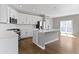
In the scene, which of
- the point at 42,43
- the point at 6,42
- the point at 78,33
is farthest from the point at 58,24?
the point at 6,42

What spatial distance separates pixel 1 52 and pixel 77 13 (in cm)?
294

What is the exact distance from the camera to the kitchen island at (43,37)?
3.86 metres

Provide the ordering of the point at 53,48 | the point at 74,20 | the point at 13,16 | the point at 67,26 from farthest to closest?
the point at 13,16 → the point at 53,48 → the point at 74,20 → the point at 67,26

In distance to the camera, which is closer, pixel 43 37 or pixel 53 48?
pixel 53 48

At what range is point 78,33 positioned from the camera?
3105 millimetres

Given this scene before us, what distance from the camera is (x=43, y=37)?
3.81m

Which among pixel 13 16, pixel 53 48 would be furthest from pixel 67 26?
pixel 13 16

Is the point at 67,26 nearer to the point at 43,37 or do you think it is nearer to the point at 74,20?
the point at 74,20

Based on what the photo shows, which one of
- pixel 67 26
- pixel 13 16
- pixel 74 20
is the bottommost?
pixel 67 26

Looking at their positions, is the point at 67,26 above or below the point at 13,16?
below

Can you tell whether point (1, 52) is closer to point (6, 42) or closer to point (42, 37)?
point (6, 42)

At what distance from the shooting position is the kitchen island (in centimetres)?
386

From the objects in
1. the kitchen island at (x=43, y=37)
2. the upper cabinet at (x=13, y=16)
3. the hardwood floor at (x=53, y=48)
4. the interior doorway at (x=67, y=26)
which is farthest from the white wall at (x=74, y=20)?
the upper cabinet at (x=13, y=16)

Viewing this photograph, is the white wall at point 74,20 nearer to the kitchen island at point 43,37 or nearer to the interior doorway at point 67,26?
the interior doorway at point 67,26
